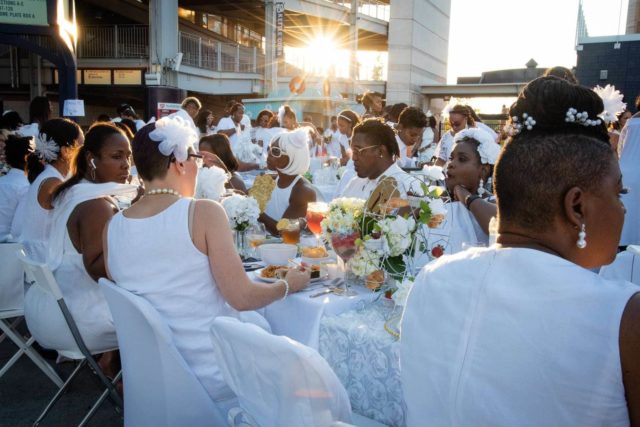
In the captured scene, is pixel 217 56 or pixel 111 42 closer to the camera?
pixel 111 42

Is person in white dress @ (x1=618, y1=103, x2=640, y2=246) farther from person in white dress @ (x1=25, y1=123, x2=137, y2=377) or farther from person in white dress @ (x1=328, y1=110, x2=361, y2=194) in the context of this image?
person in white dress @ (x1=25, y1=123, x2=137, y2=377)

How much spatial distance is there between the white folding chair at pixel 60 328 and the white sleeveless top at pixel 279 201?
1.87 meters

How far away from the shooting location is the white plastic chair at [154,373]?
1880mm

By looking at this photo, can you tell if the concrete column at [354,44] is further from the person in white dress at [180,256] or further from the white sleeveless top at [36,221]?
the person in white dress at [180,256]

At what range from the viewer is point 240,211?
3.29 meters

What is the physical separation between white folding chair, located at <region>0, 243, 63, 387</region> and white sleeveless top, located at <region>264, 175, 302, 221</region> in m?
1.89

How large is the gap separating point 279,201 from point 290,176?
23 centimetres

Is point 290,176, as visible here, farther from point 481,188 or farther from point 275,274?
point 275,274

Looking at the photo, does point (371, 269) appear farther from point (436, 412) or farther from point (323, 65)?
point (323, 65)

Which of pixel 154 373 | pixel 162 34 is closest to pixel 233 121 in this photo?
pixel 154 373

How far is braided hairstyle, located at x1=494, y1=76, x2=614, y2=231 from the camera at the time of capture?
108 centimetres

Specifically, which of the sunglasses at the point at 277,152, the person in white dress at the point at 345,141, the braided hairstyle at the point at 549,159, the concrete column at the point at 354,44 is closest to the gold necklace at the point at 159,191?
the braided hairstyle at the point at 549,159

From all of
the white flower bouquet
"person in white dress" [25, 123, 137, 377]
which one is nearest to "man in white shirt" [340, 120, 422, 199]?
the white flower bouquet

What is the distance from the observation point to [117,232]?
7.07 ft
